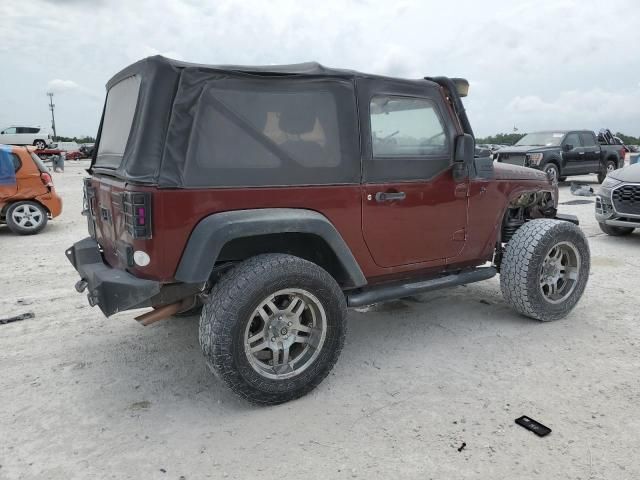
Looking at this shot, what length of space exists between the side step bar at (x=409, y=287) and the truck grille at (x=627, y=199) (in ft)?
14.8

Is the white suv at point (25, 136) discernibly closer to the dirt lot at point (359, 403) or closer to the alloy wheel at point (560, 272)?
the dirt lot at point (359, 403)

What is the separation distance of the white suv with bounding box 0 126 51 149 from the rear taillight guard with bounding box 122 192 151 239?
3942 cm

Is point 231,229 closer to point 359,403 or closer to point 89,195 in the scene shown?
point 359,403

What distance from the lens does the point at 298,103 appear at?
3121 mm

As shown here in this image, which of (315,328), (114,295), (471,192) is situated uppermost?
(471,192)

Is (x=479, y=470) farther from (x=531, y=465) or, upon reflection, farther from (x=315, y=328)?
(x=315, y=328)

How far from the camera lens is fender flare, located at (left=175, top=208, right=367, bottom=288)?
2.74m

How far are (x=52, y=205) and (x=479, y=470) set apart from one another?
8.99 m

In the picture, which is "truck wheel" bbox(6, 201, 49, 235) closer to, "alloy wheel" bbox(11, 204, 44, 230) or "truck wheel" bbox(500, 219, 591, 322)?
"alloy wheel" bbox(11, 204, 44, 230)

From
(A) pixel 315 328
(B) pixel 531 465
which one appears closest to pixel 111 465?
(A) pixel 315 328

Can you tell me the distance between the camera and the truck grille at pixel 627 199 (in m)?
7.29

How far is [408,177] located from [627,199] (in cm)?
561

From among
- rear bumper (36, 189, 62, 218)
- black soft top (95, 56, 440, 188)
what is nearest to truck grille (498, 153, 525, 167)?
rear bumper (36, 189, 62, 218)

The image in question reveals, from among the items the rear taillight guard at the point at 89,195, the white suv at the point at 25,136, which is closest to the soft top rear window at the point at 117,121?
the rear taillight guard at the point at 89,195
